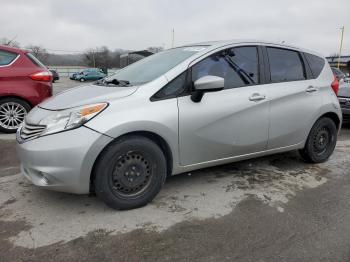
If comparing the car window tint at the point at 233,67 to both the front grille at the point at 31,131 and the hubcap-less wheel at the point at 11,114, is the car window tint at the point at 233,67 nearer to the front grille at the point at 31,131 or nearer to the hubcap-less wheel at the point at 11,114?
the front grille at the point at 31,131

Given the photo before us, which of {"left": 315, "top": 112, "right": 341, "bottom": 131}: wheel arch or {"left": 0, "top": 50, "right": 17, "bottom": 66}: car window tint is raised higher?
{"left": 0, "top": 50, "right": 17, "bottom": 66}: car window tint

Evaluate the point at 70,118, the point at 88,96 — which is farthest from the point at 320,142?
the point at 70,118

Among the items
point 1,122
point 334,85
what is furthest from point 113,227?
point 1,122

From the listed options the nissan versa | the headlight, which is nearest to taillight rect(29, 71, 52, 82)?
the nissan versa

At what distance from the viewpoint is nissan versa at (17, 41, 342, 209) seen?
294 cm

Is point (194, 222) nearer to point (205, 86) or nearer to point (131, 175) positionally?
point (131, 175)

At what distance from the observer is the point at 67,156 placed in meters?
2.85

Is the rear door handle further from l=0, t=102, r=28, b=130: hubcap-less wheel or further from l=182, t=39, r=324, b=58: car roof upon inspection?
l=0, t=102, r=28, b=130: hubcap-less wheel

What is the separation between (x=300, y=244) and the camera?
274 cm

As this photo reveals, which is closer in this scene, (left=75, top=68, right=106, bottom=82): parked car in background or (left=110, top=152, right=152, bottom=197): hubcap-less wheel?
(left=110, top=152, right=152, bottom=197): hubcap-less wheel

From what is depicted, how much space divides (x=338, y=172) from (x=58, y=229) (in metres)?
3.49

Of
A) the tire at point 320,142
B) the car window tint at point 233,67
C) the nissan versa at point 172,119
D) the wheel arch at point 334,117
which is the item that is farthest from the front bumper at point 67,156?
the wheel arch at point 334,117

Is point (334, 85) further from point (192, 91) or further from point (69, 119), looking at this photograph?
point (69, 119)

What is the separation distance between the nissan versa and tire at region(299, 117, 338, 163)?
44 mm
